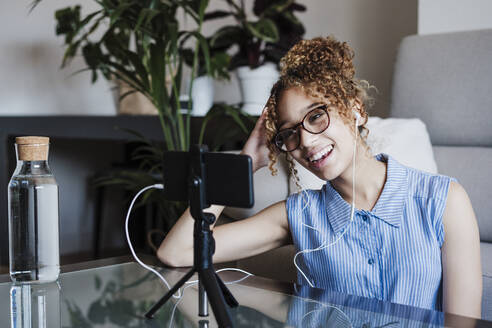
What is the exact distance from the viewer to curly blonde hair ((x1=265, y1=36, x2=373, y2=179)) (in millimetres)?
1070

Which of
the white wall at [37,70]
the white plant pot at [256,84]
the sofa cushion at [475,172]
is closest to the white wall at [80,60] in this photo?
the white wall at [37,70]

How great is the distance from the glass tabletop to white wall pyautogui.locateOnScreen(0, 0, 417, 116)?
1.96 meters

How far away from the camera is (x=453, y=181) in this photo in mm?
1134

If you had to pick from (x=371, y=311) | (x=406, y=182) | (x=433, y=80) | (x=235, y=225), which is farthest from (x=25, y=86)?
(x=371, y=311)

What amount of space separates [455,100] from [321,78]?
3.54 feet

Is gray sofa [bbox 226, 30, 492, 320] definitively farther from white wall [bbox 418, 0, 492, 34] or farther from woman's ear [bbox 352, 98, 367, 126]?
woman's ear [bbox 352, 98, 367, 126]

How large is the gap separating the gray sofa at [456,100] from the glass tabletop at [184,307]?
1.09m

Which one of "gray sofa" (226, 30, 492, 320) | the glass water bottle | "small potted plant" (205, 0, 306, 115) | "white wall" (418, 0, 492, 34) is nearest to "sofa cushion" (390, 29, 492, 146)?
"gray sofa" (226, 30, 492, 320)

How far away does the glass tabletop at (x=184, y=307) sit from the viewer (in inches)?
31.9

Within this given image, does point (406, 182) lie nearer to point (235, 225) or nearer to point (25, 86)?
point (235, 225)

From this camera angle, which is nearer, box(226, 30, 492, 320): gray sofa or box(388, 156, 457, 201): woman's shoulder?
box(388, 156, 457, 201): woman's shoulder

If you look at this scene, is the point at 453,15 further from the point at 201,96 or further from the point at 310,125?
the point at 310,125

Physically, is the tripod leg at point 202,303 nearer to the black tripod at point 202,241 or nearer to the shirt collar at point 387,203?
the black tripod at point 202,241

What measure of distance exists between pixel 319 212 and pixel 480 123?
0.98m
